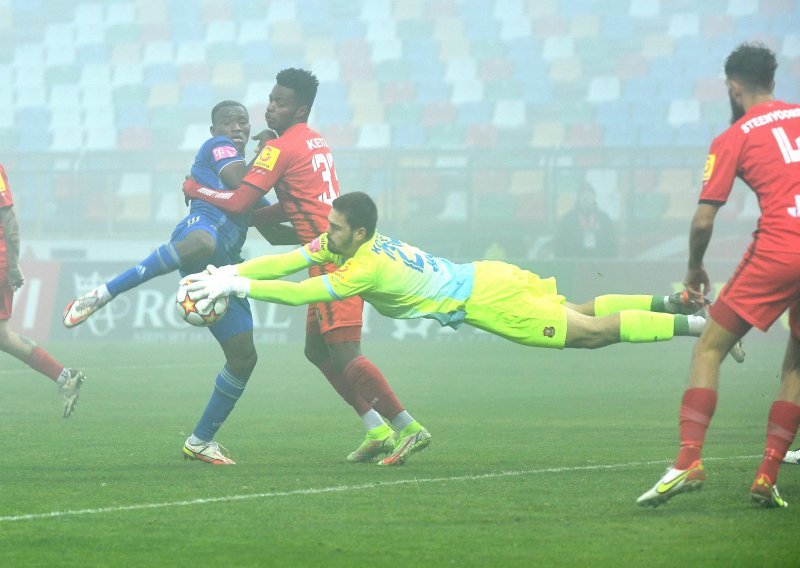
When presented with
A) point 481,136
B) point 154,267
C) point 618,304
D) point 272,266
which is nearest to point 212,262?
point 154,267

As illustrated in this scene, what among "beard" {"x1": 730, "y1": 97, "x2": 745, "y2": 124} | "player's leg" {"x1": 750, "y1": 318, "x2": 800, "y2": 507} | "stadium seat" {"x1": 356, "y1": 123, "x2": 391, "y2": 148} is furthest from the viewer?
"stadium seat" {"x1": 356, "y1": 123, "x2": 391, "y2": 148}

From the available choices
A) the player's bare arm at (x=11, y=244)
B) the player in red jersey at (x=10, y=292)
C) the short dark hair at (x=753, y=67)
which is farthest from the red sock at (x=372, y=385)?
the player's bare arm at (x=11, y=244)

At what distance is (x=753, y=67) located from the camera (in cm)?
581

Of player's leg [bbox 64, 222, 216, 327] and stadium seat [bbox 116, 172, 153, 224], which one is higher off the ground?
player's leg [bbox 64, 222, 216, 327]

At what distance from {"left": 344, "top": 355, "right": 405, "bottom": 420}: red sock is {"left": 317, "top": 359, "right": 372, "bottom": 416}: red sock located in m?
0.11

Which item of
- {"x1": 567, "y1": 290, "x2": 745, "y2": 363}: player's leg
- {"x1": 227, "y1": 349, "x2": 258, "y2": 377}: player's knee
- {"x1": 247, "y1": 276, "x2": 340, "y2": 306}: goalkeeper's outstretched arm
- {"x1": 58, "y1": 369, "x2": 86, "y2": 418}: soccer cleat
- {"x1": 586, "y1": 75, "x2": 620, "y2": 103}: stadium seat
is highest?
{"x1": 586, "y1": 75, "x2": 620, "y2": 103}: stadium seat

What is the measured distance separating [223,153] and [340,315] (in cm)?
127

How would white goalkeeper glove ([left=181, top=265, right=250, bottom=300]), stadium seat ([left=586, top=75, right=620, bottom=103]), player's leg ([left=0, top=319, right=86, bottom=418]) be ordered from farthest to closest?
stadium seat ([left=586, top=75, right=620, bottom=103]) → player's leg ([left=0, top=319, right=86, bottom=418]) → white goalkeeper glove ([left=181, top=265, right=250, bottom=300])

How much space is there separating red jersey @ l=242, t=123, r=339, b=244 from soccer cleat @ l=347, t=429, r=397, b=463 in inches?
49.0

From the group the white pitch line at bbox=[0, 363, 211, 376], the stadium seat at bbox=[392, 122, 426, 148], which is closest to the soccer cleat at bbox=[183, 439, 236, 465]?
the white pitch line at bbox=[0, 363, 211, 376]

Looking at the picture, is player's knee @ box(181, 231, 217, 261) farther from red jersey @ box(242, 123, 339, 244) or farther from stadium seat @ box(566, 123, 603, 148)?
stadium seat @ box(566, 123, 603, 148)

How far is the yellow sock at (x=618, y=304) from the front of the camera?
717 centimetres

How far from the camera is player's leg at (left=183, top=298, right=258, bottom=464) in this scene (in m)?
7.69

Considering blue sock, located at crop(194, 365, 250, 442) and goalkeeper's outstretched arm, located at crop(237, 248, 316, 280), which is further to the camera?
blue sock, located at crop(194, 365, 250, 442)
